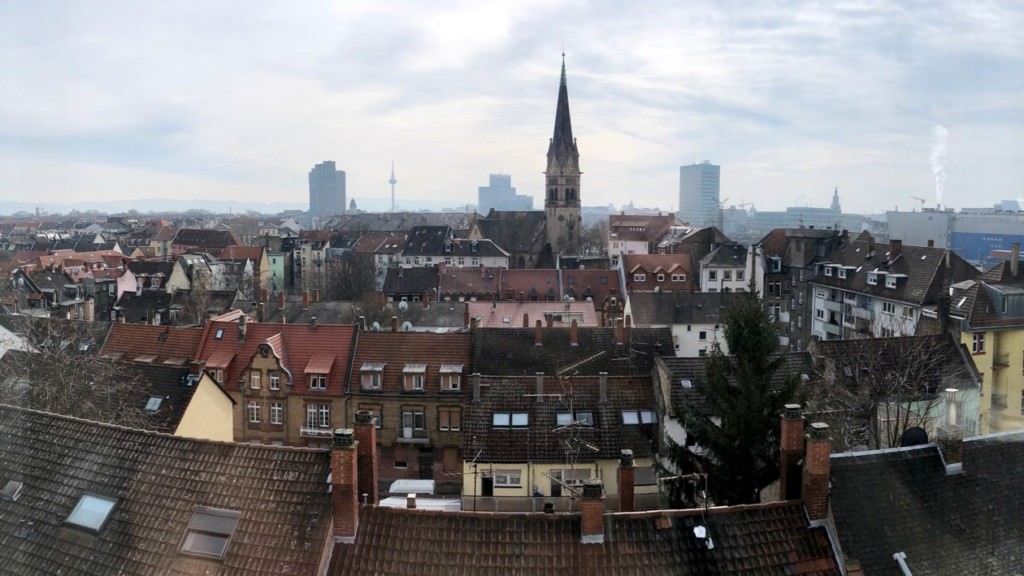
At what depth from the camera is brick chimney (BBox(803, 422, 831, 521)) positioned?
35.5 ft

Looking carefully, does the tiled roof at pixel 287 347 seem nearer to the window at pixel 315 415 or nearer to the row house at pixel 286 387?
the row house at pixel 286 387

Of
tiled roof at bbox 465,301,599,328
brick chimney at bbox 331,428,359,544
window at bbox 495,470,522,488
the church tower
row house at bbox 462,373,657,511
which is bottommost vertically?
window at bbox 495,470,522,488

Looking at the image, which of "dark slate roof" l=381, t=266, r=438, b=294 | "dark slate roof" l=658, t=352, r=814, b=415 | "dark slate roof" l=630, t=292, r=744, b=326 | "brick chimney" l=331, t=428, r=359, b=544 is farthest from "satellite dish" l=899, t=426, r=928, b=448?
"dark slate roof" l=381, t=266, r=438, b=294

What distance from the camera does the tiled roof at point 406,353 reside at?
25656 mm

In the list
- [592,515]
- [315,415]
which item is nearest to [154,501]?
[592,515]

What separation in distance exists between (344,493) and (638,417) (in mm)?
12243

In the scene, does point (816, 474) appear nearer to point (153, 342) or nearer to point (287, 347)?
point (287, 347)

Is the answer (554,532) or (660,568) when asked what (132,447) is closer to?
(554,532)

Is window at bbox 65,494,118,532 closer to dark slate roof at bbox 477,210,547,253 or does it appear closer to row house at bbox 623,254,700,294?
row house at bbox 623,254,700,294

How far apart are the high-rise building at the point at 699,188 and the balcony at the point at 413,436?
14507 cm

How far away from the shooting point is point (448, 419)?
25156mm

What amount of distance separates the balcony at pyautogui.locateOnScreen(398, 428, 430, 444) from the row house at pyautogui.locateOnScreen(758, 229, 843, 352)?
23.8 metres

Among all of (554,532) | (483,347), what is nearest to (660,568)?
(554,532)

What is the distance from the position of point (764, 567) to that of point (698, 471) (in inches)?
186
